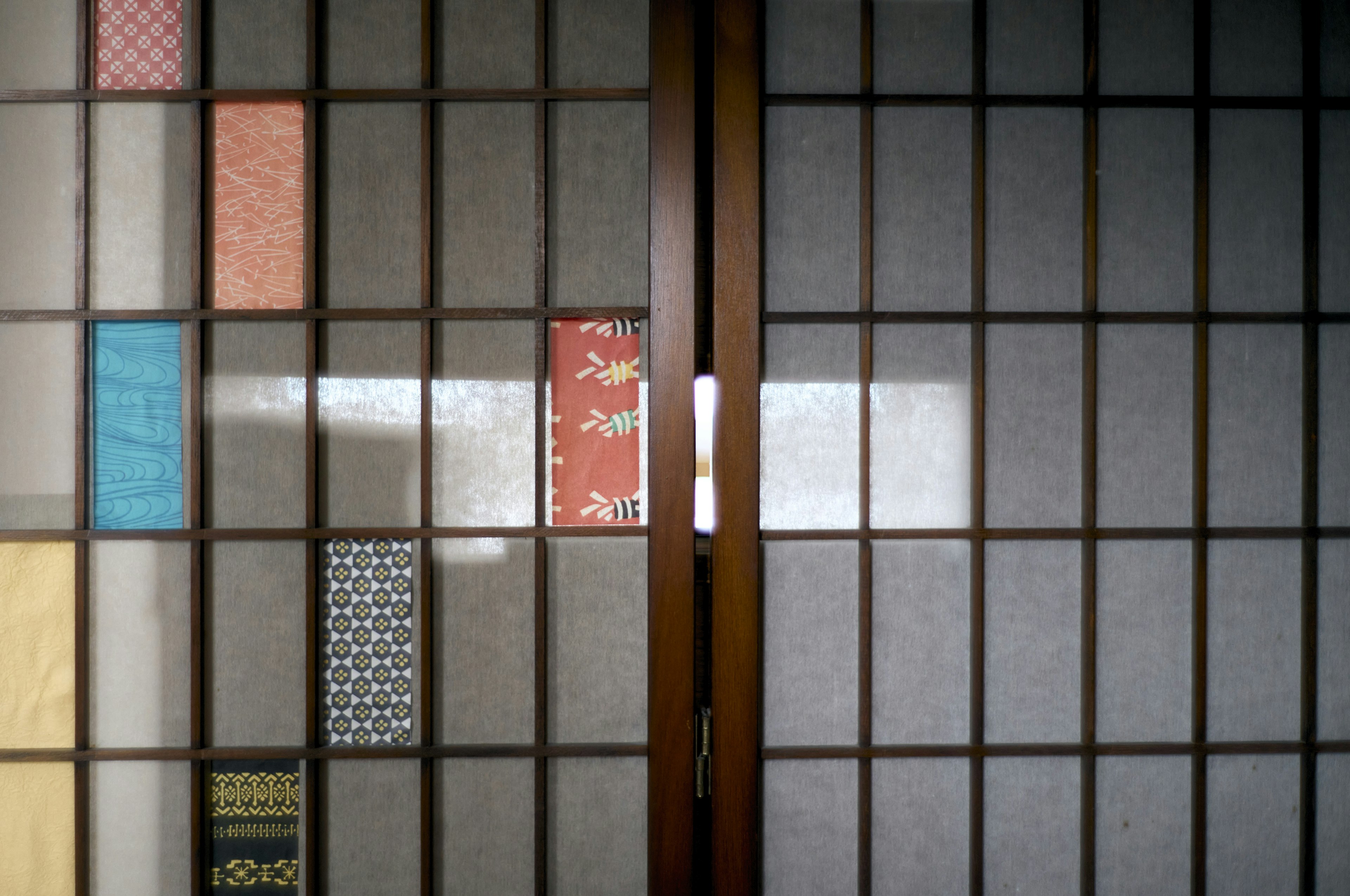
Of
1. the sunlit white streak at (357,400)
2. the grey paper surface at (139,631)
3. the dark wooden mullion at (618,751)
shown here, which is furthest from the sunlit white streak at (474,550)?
the grey paper surface at (139,631)

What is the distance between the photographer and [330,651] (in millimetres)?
1295

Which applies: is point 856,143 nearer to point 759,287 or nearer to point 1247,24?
point 759,287

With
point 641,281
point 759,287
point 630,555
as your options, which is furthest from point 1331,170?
point 630,555

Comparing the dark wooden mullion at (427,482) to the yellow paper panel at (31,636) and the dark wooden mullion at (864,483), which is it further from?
the dark wooden mullion at (864,483)

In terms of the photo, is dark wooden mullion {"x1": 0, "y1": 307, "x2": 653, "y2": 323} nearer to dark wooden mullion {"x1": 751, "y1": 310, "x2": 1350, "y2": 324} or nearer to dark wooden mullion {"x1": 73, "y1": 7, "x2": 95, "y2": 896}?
dark wooden mullion {"x1": 73, "y1": 7, "x2": 95, "y2": 896}

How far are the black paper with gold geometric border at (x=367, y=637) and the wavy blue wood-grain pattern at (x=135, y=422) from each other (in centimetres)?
30

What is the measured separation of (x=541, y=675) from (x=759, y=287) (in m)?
0.74

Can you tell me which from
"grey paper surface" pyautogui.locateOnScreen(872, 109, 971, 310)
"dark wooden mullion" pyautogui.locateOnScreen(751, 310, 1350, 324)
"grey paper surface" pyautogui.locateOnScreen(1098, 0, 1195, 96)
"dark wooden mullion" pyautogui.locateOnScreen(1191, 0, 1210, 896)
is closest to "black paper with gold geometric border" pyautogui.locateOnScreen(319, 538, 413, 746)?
"dark wooden mullion" pyautogui.locateOnScreen(751, 310, 1350, 324)

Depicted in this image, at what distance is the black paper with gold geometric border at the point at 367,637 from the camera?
1291mm

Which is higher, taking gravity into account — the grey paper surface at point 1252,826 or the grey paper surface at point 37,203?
the grey paper surface at point 37,203

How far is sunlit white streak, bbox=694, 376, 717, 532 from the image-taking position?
4.29 feet

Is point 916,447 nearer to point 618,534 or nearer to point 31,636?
point 618,534

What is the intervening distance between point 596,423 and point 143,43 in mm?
966

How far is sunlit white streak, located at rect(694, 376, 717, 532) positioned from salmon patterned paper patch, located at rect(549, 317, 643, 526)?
0.10 meters
